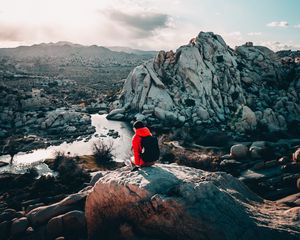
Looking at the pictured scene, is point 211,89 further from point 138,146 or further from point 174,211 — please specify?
point 174,211

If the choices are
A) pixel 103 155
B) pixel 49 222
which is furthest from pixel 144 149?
pixel 103 155

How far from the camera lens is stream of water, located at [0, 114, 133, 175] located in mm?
37781

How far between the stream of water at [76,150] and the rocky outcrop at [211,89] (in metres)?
5.68

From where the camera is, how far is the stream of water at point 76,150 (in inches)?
1487

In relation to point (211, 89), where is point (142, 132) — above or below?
below

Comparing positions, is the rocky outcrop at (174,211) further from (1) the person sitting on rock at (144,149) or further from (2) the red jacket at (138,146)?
(2) the red jacket at (138,146)

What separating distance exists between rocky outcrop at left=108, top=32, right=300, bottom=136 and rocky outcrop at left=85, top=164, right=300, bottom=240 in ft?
134

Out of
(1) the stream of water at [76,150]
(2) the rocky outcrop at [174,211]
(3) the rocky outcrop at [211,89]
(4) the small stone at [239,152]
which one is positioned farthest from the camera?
(3) the rocky outcrop at [211,89]

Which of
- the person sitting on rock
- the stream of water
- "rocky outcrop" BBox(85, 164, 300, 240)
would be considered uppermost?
the person sitting on rock

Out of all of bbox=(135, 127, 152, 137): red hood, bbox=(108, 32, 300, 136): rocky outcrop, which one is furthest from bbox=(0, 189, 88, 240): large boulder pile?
bbox=(108, 32, 300, 136): rocky outcrop

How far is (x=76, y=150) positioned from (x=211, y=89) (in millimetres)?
27478

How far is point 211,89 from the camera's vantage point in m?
62.1

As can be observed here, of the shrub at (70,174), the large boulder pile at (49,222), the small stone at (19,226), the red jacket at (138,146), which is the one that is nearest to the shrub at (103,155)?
the shrub at (70,174)

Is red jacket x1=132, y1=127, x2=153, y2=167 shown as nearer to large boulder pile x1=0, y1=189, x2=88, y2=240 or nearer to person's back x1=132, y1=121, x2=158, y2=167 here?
person's back x1=132, y1=121, x2=158, y2=167
